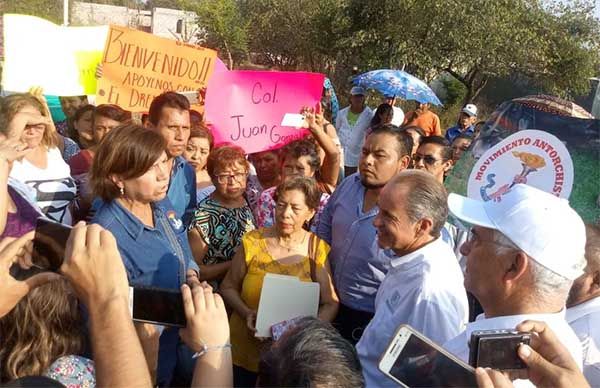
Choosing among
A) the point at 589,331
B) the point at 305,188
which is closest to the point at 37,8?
the point at 305,188

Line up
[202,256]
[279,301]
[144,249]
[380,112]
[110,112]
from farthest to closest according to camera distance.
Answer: [380,112] < [110,112] < [202,256] < [279,301] < [144,249]

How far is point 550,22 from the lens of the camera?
19078 mm

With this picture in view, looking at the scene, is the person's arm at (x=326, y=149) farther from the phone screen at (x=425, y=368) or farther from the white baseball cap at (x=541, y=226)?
the phone screen at (x=425, y=368)

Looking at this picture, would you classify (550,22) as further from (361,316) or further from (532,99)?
(361,316)

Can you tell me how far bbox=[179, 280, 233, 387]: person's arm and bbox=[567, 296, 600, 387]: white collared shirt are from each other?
1.30 metres

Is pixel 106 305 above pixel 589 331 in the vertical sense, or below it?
above

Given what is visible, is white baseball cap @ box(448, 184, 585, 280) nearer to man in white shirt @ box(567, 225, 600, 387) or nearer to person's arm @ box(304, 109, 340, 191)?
man in white shirt @ box(567, 225, 600, 387)

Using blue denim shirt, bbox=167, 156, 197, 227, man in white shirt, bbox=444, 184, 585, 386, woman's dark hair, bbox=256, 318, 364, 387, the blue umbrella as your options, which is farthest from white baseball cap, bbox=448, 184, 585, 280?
the blue umbrella

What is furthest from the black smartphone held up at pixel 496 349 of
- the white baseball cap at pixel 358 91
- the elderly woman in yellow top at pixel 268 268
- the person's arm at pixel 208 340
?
the white baseball cap at pixel 358 91

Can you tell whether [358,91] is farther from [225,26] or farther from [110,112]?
[225,26]

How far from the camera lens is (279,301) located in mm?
2689

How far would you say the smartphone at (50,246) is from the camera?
1.50 metres

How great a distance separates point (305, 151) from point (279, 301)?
1.26 m

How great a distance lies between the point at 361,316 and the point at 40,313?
1.63 metres
